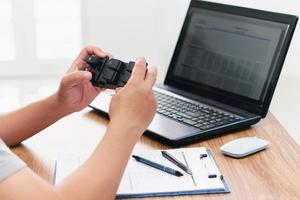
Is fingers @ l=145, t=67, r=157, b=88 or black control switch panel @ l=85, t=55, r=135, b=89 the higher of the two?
fingers @ l=145, t=67, r=157, b=88

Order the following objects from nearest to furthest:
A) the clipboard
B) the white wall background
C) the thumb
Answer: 1. the clipboard
2. the thumb
3. the white wall background

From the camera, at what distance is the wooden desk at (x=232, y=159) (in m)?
0.77

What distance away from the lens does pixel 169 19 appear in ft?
5.76

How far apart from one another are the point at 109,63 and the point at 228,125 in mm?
297

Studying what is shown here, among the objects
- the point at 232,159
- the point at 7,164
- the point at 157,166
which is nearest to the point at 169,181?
the point at 157,166

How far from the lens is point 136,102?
77 cm

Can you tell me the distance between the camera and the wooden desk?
77 centimetres

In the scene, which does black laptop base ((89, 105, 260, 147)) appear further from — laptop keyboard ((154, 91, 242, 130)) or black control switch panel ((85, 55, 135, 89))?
black control switch panel ((85, 55, 135, 89))

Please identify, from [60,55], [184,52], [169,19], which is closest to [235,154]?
[184,52]

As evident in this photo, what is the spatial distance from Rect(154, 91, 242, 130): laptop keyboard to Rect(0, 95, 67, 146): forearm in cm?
25

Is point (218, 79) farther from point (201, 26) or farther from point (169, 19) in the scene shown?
point (169, 19)

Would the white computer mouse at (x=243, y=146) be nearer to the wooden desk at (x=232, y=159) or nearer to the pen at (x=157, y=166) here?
the wooden desk at (x=232, y=159)

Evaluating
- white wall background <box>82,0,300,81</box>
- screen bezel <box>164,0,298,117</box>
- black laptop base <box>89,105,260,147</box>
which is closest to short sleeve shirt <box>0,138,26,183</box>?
black laptop base <box>89,105,260,147</box>

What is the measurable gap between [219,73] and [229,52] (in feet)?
0.19
